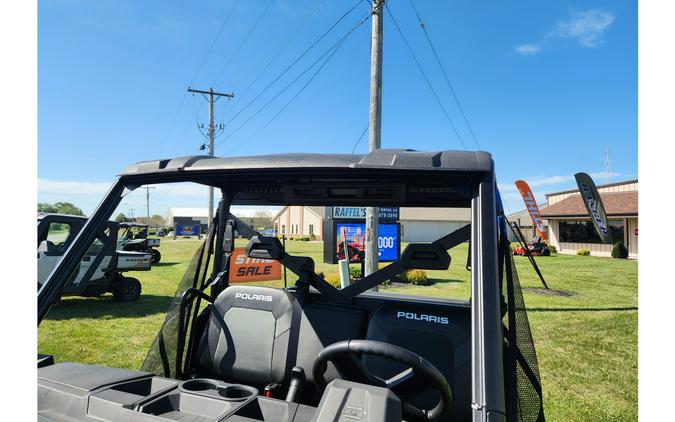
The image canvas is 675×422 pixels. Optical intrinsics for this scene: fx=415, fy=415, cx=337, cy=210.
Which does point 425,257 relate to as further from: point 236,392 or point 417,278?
point 417,278

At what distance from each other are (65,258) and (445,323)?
1.78 meters

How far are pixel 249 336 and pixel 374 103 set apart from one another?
7517mm

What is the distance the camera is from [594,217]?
17203mm

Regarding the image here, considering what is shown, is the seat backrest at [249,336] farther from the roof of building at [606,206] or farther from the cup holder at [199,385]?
the roof of building at [606,206]

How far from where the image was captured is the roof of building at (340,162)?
148 cm

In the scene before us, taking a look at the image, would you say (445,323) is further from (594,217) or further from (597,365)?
(594,217)

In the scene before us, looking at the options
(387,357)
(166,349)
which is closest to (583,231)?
(166,349)

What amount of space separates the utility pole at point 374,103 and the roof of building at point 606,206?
21782 mm

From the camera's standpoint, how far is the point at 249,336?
97.2 inches

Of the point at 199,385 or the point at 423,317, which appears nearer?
the point at 199,385

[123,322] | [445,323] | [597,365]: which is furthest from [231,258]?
[123,322]

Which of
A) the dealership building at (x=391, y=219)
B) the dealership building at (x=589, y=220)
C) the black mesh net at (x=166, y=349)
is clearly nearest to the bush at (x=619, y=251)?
the dealership building at (x=589, y=220)

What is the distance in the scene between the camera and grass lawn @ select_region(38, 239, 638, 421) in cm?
421

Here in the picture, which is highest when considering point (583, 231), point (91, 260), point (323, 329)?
point (323, 329)
